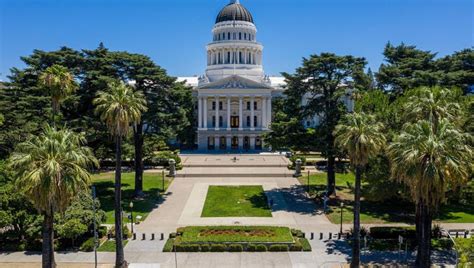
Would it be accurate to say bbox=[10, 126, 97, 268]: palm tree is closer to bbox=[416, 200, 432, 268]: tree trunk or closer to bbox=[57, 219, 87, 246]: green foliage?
bbox=[57, 219, 87, 246]: green foliage

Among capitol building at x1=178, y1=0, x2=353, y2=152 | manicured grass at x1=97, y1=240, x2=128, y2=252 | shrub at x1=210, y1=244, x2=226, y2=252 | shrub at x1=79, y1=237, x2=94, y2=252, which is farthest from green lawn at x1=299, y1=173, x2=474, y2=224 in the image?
capitol building at x1=178, y1=0, x2=353, y2=152

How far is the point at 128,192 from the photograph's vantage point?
44.6m

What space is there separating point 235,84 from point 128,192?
1682 inches

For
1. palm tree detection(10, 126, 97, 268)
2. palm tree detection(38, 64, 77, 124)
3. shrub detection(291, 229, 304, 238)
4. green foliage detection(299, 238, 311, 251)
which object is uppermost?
palm tree detection(38, 64, 77, 124)

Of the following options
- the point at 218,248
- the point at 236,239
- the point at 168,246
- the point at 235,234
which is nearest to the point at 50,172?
the point at 168,246

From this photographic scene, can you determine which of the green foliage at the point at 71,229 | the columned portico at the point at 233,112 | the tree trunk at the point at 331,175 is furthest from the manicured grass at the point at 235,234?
the columned portico at the point at 233,112

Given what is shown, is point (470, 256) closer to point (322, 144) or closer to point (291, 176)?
point (322, 144)

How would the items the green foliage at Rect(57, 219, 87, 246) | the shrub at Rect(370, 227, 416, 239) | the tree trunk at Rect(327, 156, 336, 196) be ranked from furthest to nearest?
1. the tree trunk at Rect(327, 156, 336, 196)
2. the shrub at Rect(370, 227, 416, 239)
3. the green foliage at Rect(57, 219, 87, 246)

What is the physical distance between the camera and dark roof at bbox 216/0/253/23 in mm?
93875

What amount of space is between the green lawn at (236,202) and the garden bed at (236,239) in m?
5.81

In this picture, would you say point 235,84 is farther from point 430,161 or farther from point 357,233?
point 430,161

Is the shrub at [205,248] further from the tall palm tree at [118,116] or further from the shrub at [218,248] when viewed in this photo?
the tall palm tree at [118,116]

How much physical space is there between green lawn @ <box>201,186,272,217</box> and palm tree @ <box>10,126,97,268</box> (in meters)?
18.4

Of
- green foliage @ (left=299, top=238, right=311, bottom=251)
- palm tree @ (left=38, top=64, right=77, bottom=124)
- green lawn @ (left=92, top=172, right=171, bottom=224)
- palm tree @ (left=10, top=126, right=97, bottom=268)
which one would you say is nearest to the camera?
palm tree @ (left=10, top=126, right=97, bottom=268)
